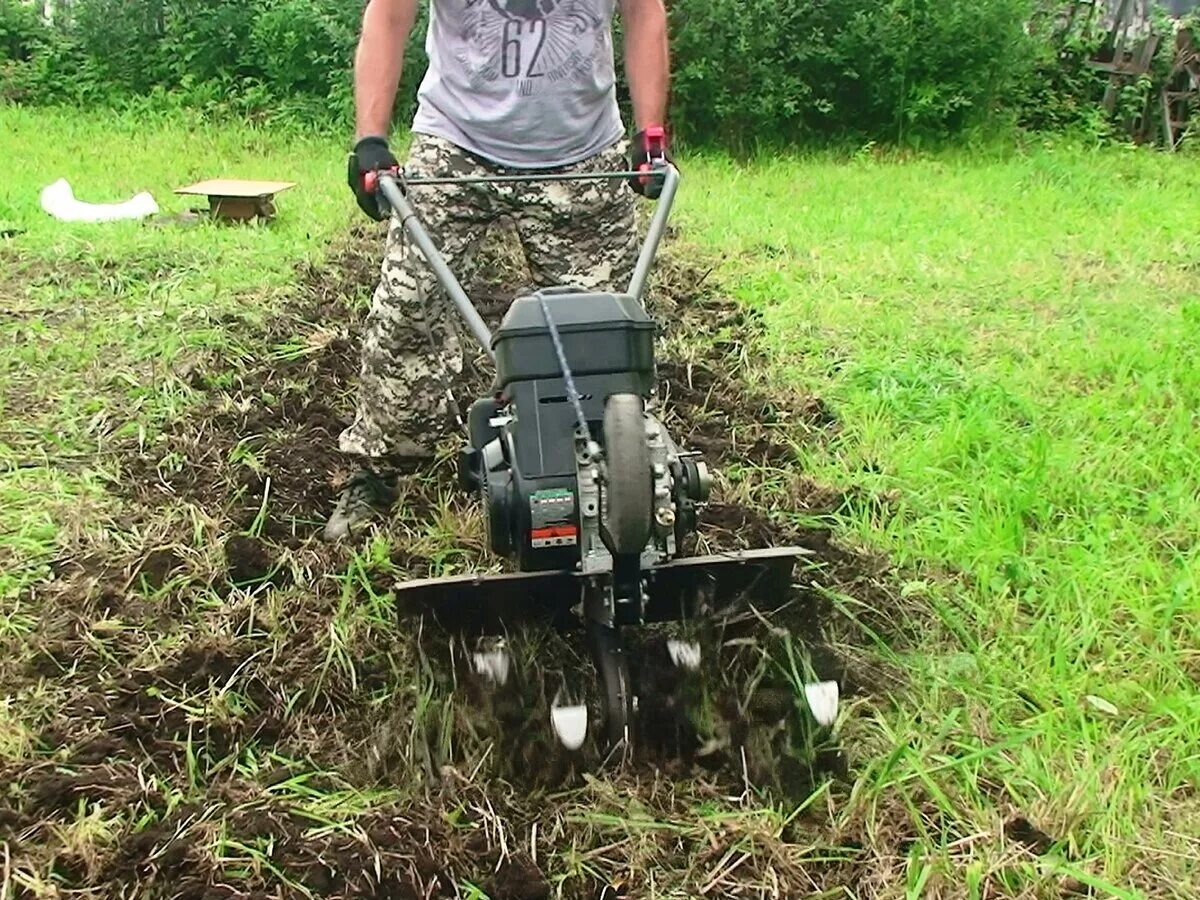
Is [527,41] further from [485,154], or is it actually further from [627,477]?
[627,477]

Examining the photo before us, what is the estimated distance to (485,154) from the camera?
323 centimetres

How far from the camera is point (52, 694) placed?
2.64m

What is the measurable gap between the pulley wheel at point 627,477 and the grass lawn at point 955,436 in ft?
1.89

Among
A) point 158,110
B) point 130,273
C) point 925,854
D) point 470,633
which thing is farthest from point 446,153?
point 158,110

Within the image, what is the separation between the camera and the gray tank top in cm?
315

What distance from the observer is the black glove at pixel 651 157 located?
3.06 meters

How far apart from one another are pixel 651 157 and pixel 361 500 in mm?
1209

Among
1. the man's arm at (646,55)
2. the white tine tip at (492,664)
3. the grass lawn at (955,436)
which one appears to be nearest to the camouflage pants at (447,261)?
the man's arm at (646,55)

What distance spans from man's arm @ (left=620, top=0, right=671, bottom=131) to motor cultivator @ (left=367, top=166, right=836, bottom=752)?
114 centimetres

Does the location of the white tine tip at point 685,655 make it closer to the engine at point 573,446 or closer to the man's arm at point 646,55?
the engine at point 573,446

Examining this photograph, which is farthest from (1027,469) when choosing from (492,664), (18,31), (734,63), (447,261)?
(18,31)

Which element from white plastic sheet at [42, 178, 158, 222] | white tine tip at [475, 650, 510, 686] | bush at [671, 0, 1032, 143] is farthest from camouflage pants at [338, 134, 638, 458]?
bush at [671, 0, 1032, 143]

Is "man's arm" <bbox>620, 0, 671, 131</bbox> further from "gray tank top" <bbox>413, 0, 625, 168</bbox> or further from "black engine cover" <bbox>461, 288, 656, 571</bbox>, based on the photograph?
"black engine cover" <bbox>461, 288, 656, 571</bbox>

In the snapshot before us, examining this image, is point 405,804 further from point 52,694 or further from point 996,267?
point 996,267
